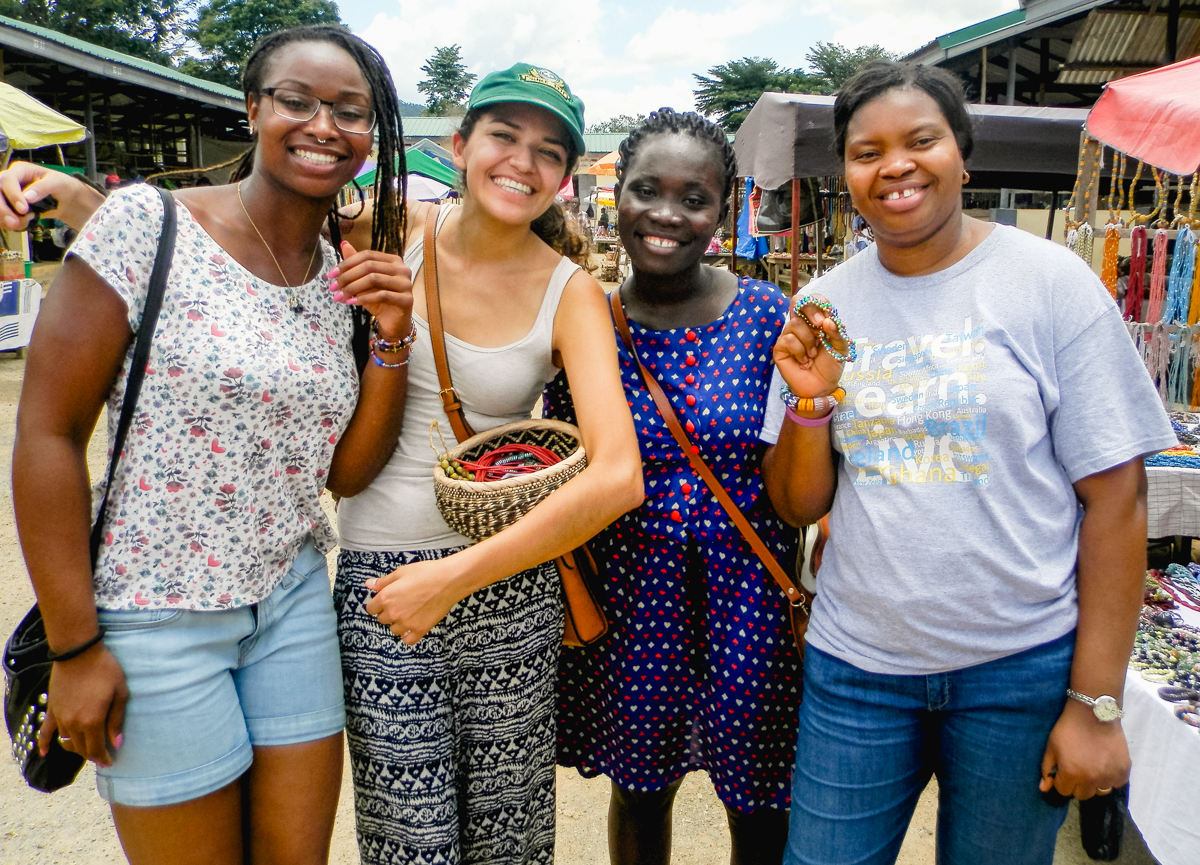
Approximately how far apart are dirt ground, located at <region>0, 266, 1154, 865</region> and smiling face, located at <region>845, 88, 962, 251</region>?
212 centimetres

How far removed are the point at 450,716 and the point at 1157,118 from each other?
3.61m

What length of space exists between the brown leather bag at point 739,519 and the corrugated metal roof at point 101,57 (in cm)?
1208

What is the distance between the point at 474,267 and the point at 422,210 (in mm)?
236

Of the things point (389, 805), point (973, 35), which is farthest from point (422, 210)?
point (973, 35)

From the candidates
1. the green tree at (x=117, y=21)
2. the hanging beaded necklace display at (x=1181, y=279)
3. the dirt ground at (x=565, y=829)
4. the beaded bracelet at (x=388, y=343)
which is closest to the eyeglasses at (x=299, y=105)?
the beaded bracelet at (x=388, y=343)

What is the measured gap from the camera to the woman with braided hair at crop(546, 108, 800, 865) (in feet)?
6.38

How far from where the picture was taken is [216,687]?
1.46 metres

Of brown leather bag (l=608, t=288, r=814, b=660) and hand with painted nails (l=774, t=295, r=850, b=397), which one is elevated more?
hand with painted nails (l=774, t=295, r=850, b=397)

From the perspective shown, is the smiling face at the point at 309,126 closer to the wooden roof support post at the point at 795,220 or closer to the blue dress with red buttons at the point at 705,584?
the blue dress with red buttons at the point at 705,584

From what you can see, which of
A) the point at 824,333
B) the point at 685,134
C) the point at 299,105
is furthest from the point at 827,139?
the point at 299,105

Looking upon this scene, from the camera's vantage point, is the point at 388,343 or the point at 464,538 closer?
the point at 388,343

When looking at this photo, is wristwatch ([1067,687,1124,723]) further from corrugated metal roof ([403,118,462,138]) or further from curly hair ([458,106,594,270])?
corrugated metal roof ([403,118,462,138])

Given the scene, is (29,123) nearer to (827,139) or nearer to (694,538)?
(827,139)

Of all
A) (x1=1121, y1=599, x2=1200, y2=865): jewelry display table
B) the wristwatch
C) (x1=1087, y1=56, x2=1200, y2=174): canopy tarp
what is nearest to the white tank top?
the wristwatch
